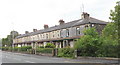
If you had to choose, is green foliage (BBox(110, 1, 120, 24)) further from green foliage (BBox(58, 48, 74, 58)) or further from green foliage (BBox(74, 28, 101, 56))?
green foliage (BBox(58, 48, 74, 58))

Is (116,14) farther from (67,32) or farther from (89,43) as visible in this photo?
(67,32)

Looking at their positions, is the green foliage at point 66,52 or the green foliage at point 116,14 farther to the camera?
the green foliage at point 66,52

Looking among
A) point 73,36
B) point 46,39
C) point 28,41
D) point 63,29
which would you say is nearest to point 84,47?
point 73,36

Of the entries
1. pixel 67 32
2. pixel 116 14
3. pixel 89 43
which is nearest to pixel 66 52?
pixel 89 43

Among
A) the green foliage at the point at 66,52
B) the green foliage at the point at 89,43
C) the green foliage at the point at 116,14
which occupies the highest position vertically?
the green foliage at the point at 116,14

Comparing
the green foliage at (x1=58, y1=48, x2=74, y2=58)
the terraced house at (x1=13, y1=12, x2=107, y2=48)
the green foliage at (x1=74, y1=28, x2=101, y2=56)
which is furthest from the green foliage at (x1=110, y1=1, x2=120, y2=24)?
the terraced house at (x1=13, y1=12, x2=107, y2=48)

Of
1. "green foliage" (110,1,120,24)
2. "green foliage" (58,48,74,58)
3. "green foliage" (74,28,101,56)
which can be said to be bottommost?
"green foliage" (58,48,74,58)

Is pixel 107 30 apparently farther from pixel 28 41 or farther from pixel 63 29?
pixel 28 41

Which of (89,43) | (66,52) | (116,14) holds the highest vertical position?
(116,14)

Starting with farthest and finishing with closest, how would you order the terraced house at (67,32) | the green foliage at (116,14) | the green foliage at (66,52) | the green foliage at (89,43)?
1. the terraced house at (67,32)
2. the green foliage at (66,52)
3. the green foliage at (89,43)
4. the green foliage at (116,14)

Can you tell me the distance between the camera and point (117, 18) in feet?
56.3

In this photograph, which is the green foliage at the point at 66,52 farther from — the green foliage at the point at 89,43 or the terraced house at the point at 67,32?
the terraced house at the point at 67,32

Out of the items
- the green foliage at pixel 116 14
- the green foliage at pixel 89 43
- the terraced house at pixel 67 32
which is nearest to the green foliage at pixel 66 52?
the green foliage at pixel 89 43

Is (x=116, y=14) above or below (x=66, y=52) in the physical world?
above
